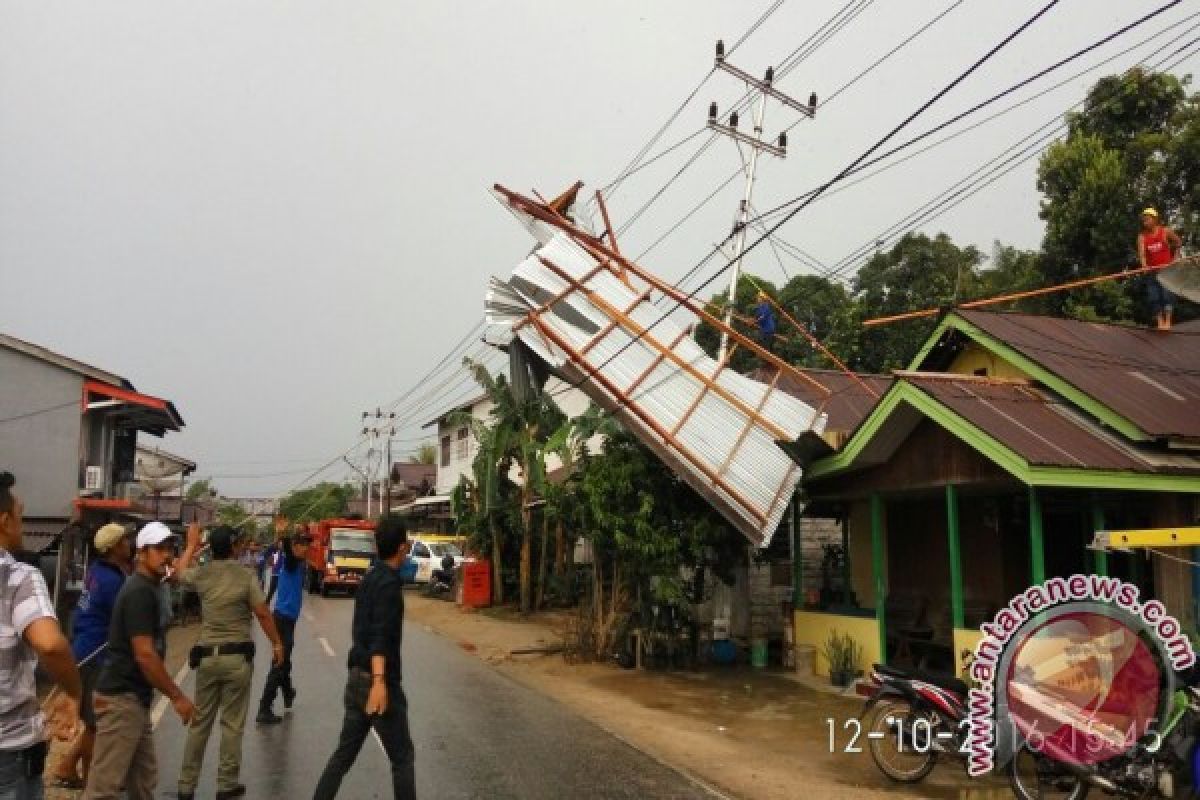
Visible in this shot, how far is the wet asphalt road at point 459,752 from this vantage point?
23.6 ft

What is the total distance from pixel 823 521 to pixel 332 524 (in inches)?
748

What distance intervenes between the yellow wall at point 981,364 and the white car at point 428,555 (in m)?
20.1

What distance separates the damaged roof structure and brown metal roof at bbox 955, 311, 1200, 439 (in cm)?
310

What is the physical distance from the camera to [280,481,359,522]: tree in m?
71.4

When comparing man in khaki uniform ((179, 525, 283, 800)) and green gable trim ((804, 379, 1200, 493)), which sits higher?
green gable trim ((804, 379, 1200, 493))

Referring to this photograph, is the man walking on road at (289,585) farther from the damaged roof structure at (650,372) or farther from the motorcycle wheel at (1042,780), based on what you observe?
the motorcycle wheel at (1042,780)

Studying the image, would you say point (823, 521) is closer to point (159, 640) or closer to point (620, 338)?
point (620, 338)

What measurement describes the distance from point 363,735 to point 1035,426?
8.18 m

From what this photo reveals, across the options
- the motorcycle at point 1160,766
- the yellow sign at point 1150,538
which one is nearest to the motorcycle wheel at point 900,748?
the motorcycle at point 1160,766

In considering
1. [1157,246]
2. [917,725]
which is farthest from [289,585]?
[1157,246]

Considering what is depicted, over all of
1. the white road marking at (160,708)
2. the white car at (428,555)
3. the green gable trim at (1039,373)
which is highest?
the green gable trim at (1039,373)

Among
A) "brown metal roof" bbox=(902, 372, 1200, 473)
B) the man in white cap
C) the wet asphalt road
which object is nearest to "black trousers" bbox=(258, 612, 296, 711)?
the wet asphalt road

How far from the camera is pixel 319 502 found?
71938mm

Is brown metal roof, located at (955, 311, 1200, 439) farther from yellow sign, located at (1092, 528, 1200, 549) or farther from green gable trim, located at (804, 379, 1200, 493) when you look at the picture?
yellow sign, located at (1092, 528, 1200, 549)
